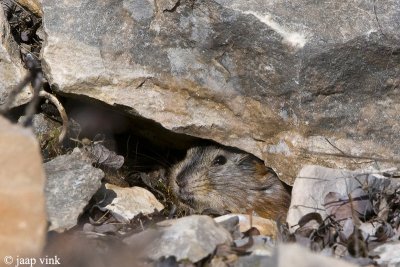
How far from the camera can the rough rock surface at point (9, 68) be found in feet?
19.3

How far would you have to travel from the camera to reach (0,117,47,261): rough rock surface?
3793 millimetres

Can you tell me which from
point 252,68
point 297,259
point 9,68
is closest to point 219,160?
point 252,68

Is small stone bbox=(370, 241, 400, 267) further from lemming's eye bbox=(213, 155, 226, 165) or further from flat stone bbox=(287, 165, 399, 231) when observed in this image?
lemming's eye bbox=(213, 155, 226, 165)

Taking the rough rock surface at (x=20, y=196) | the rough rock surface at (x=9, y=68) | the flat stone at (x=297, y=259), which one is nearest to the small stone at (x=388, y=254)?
the flat stone at (x=297, y=259)

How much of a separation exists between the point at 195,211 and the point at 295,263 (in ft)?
9.11

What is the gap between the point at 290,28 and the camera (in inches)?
221

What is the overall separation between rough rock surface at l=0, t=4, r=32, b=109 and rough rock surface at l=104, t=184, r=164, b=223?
900 mm

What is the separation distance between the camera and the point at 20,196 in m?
3.86

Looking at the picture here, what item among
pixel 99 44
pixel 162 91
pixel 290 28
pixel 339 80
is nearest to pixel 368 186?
pixel 339 80

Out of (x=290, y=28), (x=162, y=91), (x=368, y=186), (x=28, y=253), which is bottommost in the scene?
(x=28, y=253)

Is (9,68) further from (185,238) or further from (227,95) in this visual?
(185,238)

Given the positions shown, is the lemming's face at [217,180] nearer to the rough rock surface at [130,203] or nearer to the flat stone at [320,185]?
the rough rock surface at [130,203]

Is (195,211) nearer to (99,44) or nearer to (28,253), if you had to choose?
(99,44)

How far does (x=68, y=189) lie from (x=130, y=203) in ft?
2.25
